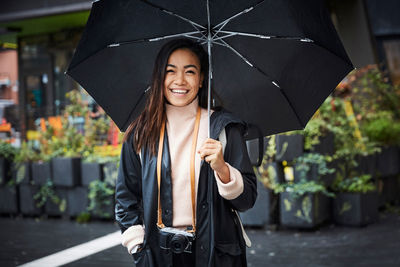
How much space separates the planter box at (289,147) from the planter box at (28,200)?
155 inches

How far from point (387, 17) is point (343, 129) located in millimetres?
6441

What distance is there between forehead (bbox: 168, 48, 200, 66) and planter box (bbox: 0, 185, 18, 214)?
270 inches

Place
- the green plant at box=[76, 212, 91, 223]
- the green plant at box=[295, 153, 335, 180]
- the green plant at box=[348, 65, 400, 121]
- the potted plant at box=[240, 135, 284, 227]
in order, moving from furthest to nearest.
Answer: the green plant at box=[348, 65, 400, 121]
the green plant at box=[76, 212, 91, 223]
the potted plant at box=[240, 135, 284, 227]
the green plant at box=[295, 153, 335, 180]

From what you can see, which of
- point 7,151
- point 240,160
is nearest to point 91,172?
point 7,151

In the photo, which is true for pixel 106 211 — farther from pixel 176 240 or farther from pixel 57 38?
pixel 57 38

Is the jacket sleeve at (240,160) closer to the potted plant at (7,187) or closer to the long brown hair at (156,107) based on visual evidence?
the long brown hair at (156,107)

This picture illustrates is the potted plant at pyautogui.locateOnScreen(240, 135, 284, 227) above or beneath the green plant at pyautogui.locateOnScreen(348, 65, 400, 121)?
beneath

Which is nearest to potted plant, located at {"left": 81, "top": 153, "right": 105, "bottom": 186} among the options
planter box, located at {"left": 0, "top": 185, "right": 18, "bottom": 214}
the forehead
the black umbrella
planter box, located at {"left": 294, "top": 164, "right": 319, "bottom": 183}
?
planter box, located at {"left": 0, "top": 185, "right": 18, "bottom": 214}

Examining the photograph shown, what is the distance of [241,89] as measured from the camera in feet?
9.83

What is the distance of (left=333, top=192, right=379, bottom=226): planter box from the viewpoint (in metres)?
6.92

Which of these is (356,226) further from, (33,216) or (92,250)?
(33,216)

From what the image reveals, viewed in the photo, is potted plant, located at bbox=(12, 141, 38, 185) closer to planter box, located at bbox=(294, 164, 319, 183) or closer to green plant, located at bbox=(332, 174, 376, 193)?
planter box, located at bbox=(294, 164, 319, 183)

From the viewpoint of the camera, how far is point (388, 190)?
28.3 feet

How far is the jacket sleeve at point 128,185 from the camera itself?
2584 mm
